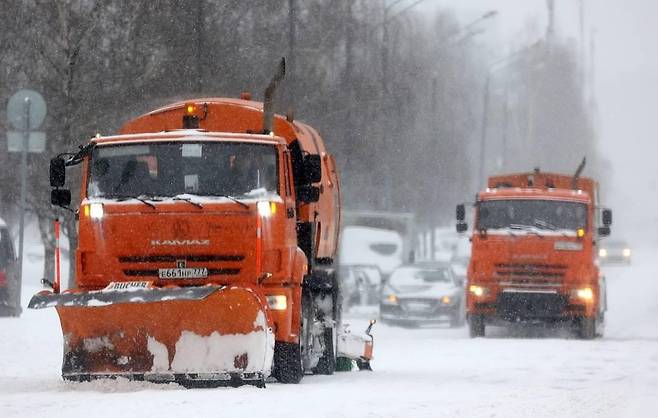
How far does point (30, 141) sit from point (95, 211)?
8740 millimetres

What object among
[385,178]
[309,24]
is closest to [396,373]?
[309,24]

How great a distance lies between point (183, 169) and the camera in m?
14.3

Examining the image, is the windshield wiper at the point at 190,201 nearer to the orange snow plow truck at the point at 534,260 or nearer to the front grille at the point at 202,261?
the front grille at the point at 202,261

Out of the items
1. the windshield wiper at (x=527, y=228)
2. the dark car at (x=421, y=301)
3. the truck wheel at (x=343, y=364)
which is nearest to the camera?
the truck wheel at (x=343, y=364)

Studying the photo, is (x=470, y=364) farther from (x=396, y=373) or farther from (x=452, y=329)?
(x=452, y=329)

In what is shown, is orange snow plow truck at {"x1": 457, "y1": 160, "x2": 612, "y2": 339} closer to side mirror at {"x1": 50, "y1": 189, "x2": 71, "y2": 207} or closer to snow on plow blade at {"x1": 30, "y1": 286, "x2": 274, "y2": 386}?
side mirror at {"x1": 50, "y1": 189, "x2": 71, "y2": 207}

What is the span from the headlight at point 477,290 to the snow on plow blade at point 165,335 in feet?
44.1

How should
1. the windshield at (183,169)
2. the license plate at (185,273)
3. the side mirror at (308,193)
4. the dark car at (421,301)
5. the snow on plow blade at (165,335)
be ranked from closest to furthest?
1. the snow on plow blade at (165,335)
2. the license plate at (185,273)
3. the windshield at (183,169)
4. the side mirror at (308,193)
5. the dark car at (421,301)

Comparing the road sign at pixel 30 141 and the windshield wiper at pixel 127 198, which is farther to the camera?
the road sign at pixel 30 141

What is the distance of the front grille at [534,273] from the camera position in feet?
86.6

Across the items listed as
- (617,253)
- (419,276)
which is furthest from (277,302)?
(617,253)

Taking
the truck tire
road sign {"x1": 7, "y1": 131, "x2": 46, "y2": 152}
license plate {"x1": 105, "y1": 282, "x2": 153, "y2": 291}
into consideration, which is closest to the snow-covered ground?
the truck tire

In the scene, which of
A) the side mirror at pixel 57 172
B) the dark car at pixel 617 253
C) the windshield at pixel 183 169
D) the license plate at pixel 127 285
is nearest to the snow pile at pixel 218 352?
the license plate at pixel 127 285

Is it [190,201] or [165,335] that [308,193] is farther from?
[165,335]
